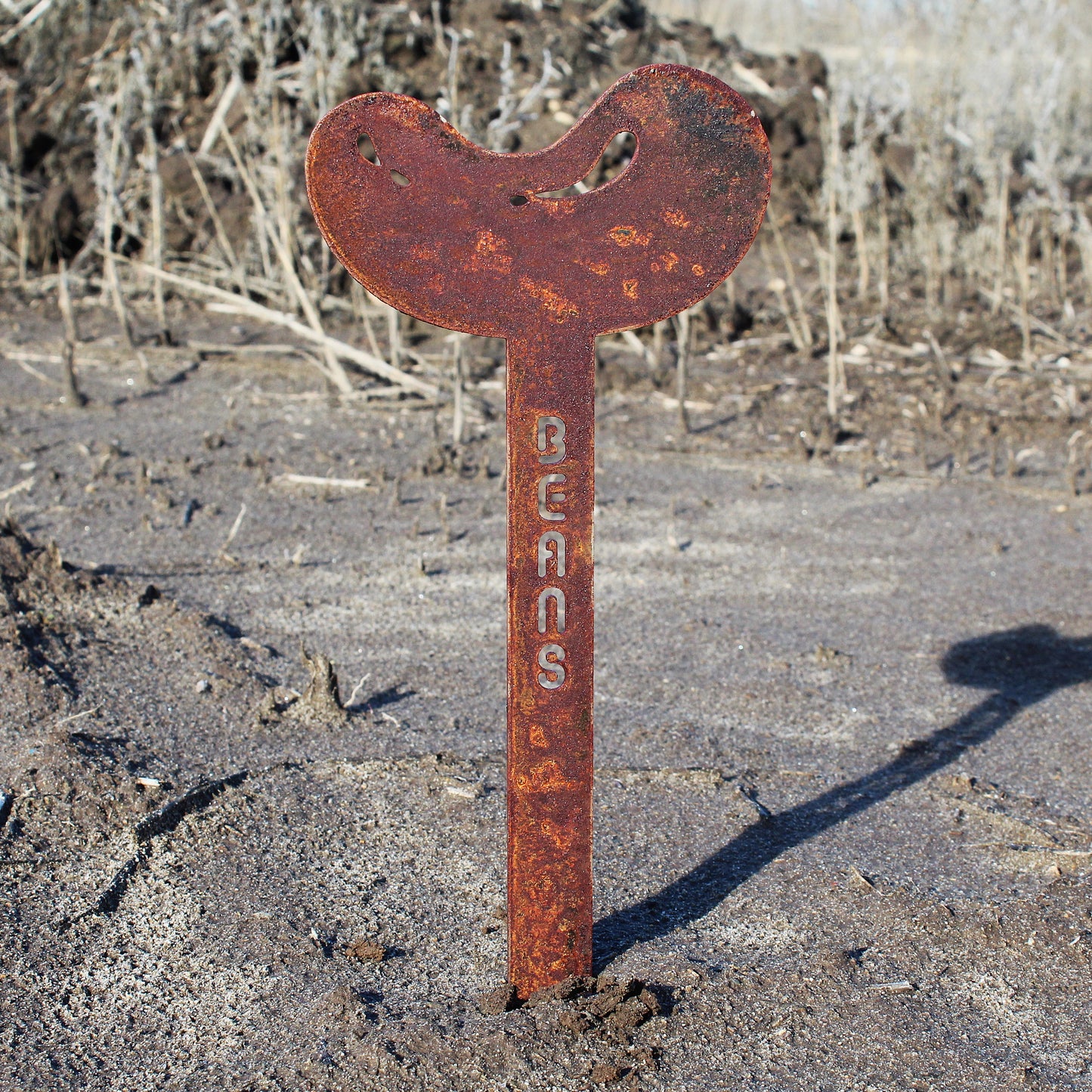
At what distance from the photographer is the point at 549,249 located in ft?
6.66

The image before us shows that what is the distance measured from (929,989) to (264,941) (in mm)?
1292

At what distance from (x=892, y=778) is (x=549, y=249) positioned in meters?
1.93

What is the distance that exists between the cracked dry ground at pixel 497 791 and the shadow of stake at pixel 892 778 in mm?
12

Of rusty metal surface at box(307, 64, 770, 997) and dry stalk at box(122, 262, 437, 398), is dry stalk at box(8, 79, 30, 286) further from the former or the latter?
rusty metal surface at box(307, 64, 770, 997)

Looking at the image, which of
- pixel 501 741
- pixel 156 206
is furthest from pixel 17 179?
pixel 501 741

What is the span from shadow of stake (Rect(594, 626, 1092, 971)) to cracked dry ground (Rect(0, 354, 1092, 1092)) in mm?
12

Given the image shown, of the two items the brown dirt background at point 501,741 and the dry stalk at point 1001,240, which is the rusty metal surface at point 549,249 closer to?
the brown dirt background at point 501,741

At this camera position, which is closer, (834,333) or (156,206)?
(834,333)

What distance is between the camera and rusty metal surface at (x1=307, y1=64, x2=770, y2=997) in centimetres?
200

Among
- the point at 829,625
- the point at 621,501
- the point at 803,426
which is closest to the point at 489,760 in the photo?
the point at 829,625

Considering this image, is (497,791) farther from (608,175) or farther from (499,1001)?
(608,175)

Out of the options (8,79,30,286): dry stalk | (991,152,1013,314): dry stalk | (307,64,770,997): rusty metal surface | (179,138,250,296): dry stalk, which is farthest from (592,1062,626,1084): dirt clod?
(8,79,30,286): dry stalk

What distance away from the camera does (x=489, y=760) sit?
3.32 meters

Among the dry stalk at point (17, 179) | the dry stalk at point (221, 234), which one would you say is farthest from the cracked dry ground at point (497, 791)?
the dry stalk at point (17, 179)
